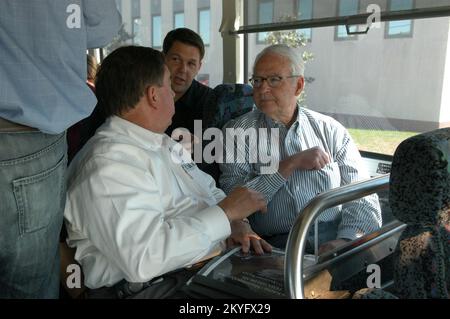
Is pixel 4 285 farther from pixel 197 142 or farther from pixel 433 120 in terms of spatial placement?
pixel 433 120

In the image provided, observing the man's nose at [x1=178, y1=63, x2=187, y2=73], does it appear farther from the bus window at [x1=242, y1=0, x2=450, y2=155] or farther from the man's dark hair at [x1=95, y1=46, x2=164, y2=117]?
the man's dark hair at [x1=95, y1=46, x2=164, y2=117]

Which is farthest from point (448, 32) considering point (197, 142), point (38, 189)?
point (38, 189)

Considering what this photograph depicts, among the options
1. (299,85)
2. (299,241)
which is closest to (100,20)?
(299,241)

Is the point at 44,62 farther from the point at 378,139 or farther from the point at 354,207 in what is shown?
the point at 378,139

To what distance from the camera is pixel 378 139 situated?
2.57m

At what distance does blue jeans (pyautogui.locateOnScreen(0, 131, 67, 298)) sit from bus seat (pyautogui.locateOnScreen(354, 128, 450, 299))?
0.87 metres

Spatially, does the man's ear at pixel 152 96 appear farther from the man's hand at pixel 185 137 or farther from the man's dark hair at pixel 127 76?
the man's hand at pixel 185 137

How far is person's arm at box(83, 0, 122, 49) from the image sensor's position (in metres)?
1.26

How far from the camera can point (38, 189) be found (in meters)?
1.16

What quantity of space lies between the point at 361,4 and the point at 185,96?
47.0 inches

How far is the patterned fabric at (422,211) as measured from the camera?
1097 millimetres

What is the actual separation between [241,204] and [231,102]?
1039mm

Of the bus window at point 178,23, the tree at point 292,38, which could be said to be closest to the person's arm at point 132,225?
the tree at point 292,38
